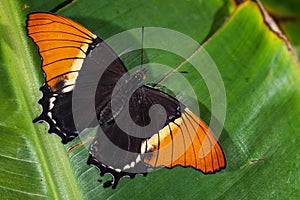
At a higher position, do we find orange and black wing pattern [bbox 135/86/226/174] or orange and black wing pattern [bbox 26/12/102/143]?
orange and black wing pattern [bbox 26/12/102/143]

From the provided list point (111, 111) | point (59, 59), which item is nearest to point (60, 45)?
point (59, 59)

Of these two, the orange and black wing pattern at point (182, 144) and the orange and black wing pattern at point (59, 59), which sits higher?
the orange and black wing pattern at point (59, 59)

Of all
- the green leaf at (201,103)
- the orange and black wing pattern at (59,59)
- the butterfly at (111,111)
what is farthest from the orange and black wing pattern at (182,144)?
the orange and black wing pattern at (59,59)

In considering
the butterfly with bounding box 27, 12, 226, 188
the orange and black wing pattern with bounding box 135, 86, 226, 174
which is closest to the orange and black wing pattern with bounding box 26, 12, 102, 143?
the butterfly with bounding box 27, 12, 226, 188

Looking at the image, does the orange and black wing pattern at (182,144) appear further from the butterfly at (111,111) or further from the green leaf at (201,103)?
the green leaf at (201,103)

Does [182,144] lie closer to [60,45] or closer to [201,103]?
[201,103]

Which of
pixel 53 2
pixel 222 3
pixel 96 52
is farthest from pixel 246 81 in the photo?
pixel 53 2

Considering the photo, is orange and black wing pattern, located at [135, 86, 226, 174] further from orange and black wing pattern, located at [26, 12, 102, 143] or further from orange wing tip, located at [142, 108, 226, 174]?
orange and black wing pattern, located at [26, 12, 102, 143]
